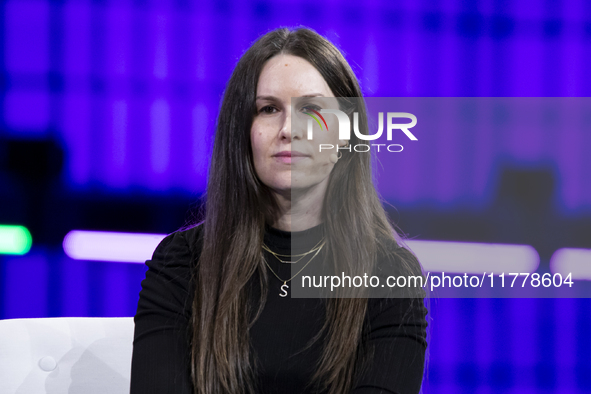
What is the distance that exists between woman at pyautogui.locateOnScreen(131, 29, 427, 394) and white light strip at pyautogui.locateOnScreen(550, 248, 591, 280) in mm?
972

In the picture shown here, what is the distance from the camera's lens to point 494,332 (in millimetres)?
2082

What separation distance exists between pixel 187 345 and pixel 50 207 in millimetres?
1450

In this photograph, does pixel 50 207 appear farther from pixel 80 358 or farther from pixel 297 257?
pixel 297 257

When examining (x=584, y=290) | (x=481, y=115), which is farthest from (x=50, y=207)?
(x=584, y=290)

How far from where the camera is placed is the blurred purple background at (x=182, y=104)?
2096mm

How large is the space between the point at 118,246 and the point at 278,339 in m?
1.36

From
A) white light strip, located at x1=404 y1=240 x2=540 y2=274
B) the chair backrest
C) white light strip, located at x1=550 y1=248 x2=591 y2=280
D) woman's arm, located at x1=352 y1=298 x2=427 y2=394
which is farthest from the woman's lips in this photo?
white light strip, located at x1=550 y1=248 x2=591 y2=280

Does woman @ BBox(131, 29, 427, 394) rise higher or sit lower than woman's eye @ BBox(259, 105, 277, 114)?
lower

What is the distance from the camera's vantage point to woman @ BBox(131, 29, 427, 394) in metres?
1.09

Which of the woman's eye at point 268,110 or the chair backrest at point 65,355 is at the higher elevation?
the woman's eye at point 268,110

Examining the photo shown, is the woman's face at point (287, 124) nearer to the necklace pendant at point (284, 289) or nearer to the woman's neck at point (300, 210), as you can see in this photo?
the woman's neck at point (300, 210)

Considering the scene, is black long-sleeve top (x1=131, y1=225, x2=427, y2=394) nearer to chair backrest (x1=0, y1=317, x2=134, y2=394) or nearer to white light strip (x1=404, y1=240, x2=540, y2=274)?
chair backrest (x1=0, y1=317, x2=134, y2=394)

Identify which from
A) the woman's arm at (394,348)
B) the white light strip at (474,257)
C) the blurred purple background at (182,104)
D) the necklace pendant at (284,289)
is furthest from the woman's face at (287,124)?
the blurred purple background at (182,104)

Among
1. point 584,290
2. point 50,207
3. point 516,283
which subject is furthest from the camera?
point 50,207
